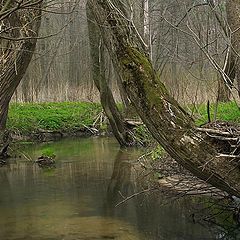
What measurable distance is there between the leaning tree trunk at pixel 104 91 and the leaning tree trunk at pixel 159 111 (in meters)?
10.3

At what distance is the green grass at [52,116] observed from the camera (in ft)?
66.1

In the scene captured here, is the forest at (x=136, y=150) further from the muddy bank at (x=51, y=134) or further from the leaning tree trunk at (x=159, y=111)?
the muddy bank at (x=51, y=134)

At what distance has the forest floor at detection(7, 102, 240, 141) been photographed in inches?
784

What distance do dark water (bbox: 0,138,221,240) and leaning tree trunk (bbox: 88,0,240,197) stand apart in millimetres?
1366

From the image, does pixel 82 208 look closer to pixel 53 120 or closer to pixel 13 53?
pixel 13 53

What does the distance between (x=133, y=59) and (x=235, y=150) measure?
163 centimetres

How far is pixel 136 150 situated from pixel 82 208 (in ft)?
25.1

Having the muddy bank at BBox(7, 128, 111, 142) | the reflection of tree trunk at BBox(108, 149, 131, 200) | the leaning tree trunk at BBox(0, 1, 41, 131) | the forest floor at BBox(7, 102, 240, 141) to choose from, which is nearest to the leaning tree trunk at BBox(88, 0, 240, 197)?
the reflection of tree trunk at BBox(108, 149, 131, 200)

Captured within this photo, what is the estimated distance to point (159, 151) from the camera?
1077cm

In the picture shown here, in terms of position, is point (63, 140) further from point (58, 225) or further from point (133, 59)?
point (133, 59)

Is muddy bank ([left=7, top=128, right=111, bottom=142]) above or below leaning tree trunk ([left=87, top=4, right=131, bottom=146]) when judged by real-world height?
below

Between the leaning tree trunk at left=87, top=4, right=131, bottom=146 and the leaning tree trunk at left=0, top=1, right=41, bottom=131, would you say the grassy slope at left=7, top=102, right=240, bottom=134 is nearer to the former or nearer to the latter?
the leaning tree trunk at left=87, top=4, right=131, bottom=146

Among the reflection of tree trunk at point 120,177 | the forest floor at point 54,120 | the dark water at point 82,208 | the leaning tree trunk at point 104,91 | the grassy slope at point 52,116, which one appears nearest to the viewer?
the dark water at point 82,208

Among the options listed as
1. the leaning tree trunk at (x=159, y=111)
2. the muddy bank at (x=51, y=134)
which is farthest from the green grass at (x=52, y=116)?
the leaning tree trunk at (x=159, y=111)
